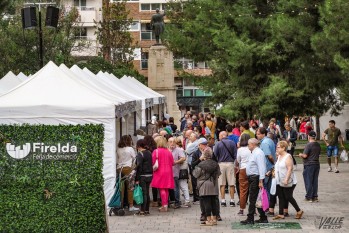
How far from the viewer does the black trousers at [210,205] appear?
16.9 metres

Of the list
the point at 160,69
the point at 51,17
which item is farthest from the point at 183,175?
the point at 160,69

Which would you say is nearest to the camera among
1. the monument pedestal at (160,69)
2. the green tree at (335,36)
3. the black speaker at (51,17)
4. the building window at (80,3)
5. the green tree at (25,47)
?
the green tree at (335,36)

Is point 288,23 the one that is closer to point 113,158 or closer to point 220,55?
point 220,55

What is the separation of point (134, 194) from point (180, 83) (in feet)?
233

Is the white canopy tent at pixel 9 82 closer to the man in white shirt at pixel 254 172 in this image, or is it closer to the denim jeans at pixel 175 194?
the denim jeans at pixel 175 194

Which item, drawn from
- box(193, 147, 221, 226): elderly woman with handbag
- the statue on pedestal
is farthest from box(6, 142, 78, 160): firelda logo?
the statue on pedestal

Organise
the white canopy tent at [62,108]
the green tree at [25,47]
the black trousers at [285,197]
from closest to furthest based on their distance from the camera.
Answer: the black trousers at [285,197] < the white canopy tent at [62,108] < the green tree at [25,47]

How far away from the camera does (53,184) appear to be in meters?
15.4

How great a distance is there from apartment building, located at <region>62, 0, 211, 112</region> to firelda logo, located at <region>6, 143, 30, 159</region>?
58893 mm

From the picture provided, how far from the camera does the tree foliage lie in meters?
35.7

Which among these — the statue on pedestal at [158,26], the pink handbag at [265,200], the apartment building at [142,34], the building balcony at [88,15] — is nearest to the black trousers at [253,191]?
the pink handbag at [265,200]

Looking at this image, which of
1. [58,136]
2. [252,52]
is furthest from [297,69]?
[58,136]

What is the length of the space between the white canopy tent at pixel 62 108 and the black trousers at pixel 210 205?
96.8 inches

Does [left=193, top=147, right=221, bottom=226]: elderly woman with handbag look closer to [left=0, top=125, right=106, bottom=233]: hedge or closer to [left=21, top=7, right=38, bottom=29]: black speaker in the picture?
[left=0, top=125, right=106, bottom=233]: hedge
